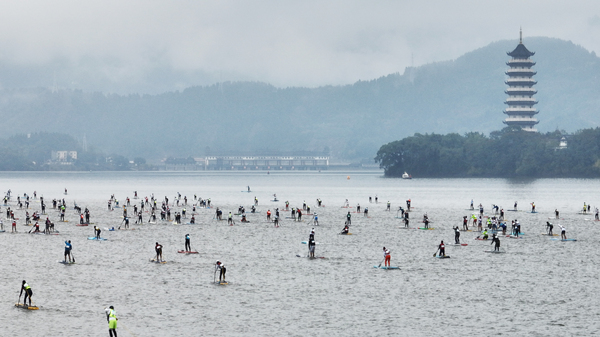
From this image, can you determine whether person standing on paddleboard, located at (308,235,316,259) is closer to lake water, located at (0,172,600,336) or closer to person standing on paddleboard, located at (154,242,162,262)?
lake water, located at (0,172,600,336)

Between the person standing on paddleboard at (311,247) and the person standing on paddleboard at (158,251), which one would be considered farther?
the person standing on paddleboard at (311,247)

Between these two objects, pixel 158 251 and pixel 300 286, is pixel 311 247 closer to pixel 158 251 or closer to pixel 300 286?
pixel 300 286

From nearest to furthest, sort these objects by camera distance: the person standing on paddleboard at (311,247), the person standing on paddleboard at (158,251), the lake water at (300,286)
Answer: the lake water at (300,286)
the person standing on paddleboard at (158,251)
the person standing on paddleboard at (311,247)

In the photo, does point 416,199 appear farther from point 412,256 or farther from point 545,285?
point 545,285

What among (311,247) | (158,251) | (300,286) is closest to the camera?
(300,286)

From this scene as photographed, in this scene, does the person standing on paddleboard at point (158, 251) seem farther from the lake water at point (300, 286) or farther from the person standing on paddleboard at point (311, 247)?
the person standing on paddleboard at point (311, 247)

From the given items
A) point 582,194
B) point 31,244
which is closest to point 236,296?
point 31,244

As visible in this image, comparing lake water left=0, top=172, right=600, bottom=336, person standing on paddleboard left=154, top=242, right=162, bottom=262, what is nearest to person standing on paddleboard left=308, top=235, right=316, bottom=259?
lake water left=0, top=172, right=600, bottom=336

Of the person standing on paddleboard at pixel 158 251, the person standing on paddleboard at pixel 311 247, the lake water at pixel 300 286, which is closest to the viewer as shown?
the lake water at pixel 300 286

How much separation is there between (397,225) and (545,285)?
47.1m

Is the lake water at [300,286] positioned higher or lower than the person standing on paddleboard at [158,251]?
lower

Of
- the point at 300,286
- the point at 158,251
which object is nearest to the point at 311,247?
the point at 300,286

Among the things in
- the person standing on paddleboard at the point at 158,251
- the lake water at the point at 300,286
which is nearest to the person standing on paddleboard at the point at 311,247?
the lake water at the point at 300,286

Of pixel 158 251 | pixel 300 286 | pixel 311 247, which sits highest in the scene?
pixel 311 247
